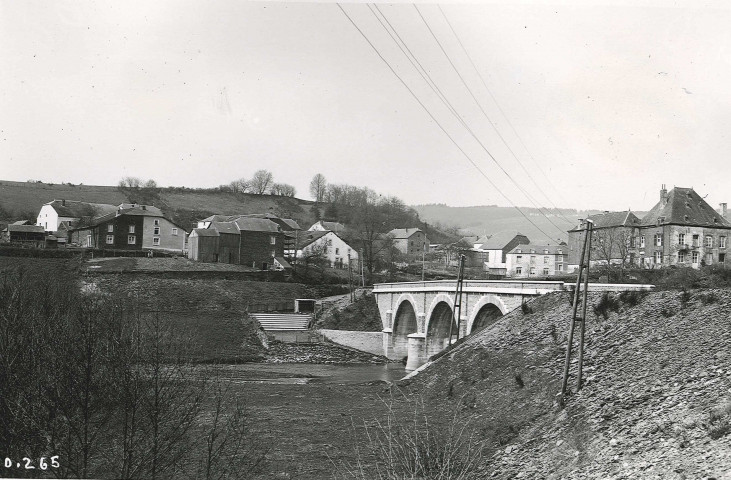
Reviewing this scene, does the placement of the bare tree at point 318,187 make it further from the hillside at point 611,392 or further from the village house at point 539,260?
the hillside at point 611,392

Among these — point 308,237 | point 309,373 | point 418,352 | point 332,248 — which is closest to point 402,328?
point 418,352

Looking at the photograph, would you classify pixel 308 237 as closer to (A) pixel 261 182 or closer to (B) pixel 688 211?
(A) pixel 261 182

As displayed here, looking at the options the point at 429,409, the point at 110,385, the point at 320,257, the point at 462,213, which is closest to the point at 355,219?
the point at 320,257

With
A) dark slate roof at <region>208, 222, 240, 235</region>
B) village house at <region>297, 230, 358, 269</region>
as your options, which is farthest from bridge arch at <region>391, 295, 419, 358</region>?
village house at <region>297, 230, 358, 269</region>

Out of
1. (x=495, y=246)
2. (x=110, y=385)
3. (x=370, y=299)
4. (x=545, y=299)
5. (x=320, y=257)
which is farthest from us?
(x=495, y=246)

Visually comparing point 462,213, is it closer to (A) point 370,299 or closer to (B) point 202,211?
(B) point 202,211

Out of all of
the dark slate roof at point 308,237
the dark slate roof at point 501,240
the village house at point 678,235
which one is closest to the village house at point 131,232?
the dark slate roof at point 308,237

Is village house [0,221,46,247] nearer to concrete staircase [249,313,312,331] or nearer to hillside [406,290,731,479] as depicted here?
concrete staircase [249,313,312,331]
